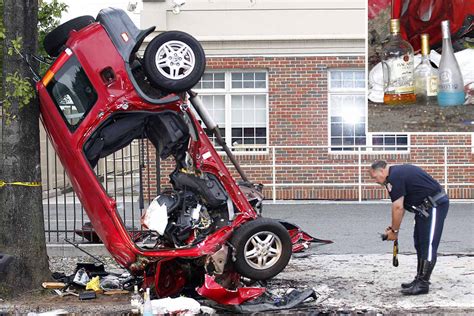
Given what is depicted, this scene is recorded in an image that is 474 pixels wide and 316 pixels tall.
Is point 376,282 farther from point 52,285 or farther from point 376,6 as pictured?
point 52,285

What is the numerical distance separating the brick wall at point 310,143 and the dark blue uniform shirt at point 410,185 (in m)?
9.70

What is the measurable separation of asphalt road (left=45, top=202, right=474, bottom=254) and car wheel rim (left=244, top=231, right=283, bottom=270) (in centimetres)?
293

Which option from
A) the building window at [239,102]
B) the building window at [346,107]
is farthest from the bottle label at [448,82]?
the building window at [239,102]

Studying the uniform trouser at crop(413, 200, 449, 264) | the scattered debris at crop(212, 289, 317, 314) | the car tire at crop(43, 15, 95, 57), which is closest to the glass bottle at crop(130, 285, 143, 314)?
the scattered debris at crop(212, 289, 317, 314)

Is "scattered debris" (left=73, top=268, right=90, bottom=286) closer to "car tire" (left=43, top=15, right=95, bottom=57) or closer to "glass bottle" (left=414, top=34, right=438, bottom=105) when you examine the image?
"car tire" (left=43, top=15, right=95, bottom=57)

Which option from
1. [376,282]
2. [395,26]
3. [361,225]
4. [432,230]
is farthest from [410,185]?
[361,225]

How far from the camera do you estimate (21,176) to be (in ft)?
27.0

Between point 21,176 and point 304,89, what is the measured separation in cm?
1084

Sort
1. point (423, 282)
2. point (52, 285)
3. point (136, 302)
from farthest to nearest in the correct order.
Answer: point (52, 285), point (423, 282), point (136, 302)

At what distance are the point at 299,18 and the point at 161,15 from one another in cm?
305

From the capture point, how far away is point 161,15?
17.9 meters

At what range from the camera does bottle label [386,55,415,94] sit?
28.6 ft

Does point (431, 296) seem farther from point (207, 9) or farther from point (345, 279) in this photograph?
point (207, 9)

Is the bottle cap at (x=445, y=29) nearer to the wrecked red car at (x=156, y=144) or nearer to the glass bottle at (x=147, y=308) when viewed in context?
the wrecked red car at (x=156, y=144)
